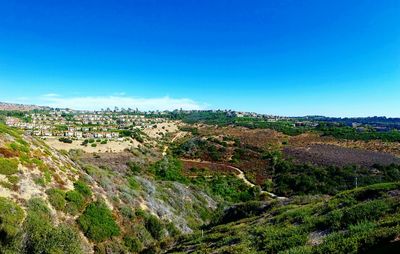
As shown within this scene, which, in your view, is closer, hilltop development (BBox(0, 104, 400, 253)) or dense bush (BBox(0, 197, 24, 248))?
hilltop development (BBox(0, 104, 400, 253))

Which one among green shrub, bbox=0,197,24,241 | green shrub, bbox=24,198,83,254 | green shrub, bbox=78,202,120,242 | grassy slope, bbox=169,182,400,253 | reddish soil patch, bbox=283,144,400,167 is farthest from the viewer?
reddish soil patch, bbox=283,144,400,167

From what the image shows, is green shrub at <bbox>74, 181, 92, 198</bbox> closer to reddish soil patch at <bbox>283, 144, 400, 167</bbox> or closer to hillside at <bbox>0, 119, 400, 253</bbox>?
hillside at <bbox>0, 119, 400, 253</bbox>

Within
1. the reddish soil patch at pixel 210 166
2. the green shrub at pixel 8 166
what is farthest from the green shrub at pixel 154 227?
the reddish soil patch at pixel 210 166

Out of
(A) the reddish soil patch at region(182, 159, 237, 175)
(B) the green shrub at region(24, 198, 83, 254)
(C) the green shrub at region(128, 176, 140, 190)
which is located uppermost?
(B) the green shrub at region(24, 198, 83, 254)

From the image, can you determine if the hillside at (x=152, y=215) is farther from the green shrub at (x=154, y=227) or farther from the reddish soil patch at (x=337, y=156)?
the reddish soil patch at (x=337, y=156)

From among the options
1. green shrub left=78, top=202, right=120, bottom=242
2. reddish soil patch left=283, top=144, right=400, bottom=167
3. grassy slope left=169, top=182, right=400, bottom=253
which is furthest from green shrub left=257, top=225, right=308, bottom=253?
reddish soil patch left=283, top=144, right=400, bottom=167

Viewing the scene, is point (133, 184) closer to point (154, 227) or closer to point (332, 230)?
point (154, 227)

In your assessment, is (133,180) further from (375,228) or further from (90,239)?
(375,228)
